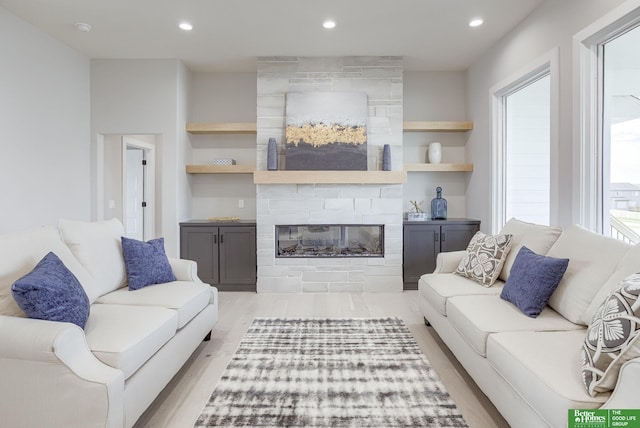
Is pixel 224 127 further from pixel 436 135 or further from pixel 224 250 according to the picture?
pixel 436 135

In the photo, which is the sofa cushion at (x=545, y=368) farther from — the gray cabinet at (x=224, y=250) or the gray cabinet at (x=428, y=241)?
the gray cabinet at (x=224, y=250)

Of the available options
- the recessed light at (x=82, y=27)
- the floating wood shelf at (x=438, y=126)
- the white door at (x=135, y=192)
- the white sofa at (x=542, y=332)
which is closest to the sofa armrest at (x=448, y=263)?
the white sofa at (x=542, y=332)

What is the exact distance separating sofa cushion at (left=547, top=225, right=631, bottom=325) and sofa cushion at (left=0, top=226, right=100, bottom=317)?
9.49 feet

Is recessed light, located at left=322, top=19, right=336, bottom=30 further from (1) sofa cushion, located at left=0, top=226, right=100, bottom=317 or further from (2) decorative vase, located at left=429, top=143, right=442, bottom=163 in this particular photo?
(1) sofa cushion, located at left=0, top=226, right=100, bottom=317

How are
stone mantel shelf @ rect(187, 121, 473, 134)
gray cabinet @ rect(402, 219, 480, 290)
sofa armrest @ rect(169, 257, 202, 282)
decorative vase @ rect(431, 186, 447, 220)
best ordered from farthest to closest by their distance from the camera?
decorative vase @ rect(431, 186, 447, 220) → stone mantel shelf @ rect(187, 121, 473, 134) → gray cabinet @ rect(402, 219, 480, 290) → sofa armrest @ rect(169, 257, 202, 282)

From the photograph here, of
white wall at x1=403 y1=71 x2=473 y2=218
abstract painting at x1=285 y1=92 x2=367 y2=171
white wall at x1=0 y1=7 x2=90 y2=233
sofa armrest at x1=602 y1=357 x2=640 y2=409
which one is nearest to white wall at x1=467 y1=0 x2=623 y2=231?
white wall at x1=403 y1=71 x2=473 y2=218

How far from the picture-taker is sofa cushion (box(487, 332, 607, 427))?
4.36 ft

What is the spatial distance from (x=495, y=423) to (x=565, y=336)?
58 centimetres

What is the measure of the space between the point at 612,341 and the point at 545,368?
281mm

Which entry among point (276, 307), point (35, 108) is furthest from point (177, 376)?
point (35, 108)

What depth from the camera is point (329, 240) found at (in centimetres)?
471

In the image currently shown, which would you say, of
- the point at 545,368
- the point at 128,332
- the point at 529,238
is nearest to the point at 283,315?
the point at 128,332

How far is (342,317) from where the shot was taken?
362 centimetres

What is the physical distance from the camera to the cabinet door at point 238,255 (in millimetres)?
4621
